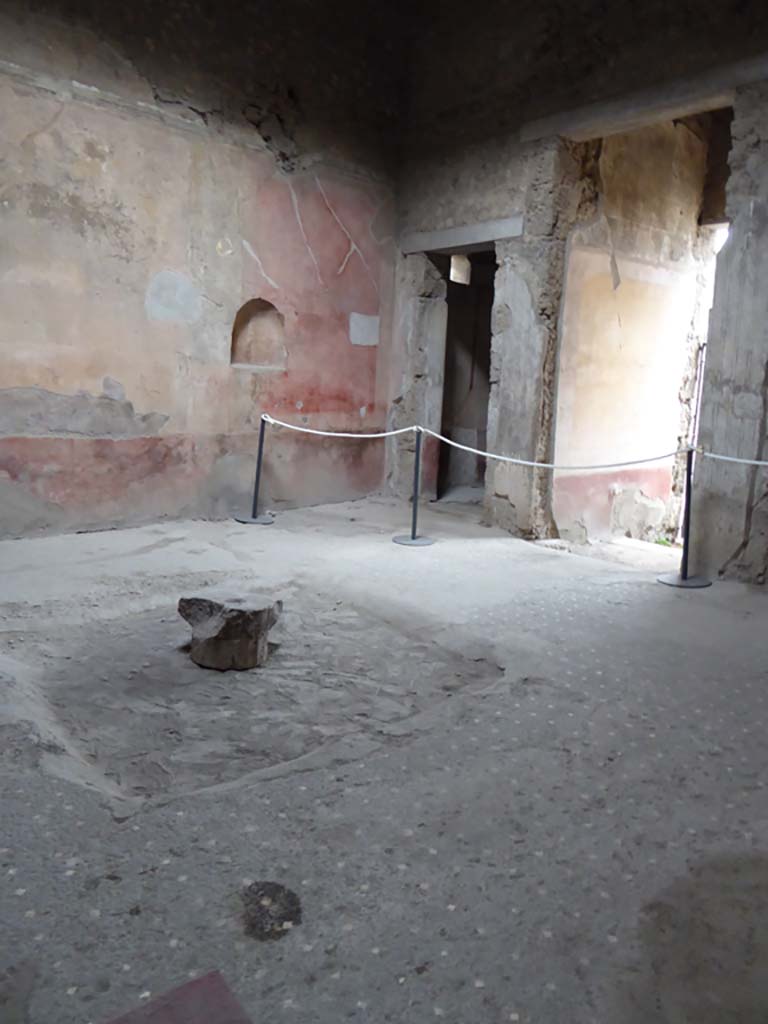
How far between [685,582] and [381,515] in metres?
2.76

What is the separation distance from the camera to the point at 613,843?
221cm

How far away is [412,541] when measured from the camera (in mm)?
5934

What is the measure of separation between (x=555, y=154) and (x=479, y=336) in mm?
3156

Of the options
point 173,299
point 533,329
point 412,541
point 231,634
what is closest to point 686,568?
point 412,541

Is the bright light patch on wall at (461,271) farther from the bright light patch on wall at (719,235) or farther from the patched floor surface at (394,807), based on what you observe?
the patched floor surface at (394,807)

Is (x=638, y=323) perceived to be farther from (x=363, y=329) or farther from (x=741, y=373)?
(x=363, y=329)

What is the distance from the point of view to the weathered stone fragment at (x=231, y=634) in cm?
331

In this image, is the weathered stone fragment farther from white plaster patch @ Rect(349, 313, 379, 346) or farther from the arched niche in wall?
white plaster patch @ Rect(349, 313, 379, 346)

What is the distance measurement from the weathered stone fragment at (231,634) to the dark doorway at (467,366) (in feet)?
18.1

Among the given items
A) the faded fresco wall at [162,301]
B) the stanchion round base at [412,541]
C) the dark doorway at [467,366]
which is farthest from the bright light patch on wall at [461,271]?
the stanchion round base at [412,541]

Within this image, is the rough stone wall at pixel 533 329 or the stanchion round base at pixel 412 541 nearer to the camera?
the stanchion round base at pixel 412 541

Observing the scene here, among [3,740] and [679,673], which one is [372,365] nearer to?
[679,673]

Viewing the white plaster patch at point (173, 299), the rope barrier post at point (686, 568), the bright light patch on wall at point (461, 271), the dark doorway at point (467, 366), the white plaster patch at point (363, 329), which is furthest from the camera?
the bright light patch on wall at point (461, 271)

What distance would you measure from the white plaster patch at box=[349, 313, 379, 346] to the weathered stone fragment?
14.2 ft
